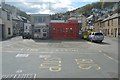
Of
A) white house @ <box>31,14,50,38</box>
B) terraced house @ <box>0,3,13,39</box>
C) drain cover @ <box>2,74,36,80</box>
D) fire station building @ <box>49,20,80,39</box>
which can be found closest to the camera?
drain cover @ <box>2,74,36,80</box>

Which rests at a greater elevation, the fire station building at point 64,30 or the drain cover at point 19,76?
the fire station building at point 64,30

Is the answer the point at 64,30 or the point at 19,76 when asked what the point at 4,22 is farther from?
the point at 19,76

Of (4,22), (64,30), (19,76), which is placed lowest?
(19,76)

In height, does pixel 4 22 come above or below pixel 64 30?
above

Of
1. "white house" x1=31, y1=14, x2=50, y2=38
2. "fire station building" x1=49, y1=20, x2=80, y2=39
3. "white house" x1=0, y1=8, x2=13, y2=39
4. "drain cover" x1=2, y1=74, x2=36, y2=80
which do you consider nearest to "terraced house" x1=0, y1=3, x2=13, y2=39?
"white house" x1=0, y1=8, x2=13, y2=39

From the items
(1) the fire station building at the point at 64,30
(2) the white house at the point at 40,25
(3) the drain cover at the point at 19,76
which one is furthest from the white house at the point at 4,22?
(3) the drain cover at the point at 19,76

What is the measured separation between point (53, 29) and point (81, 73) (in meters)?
40.8

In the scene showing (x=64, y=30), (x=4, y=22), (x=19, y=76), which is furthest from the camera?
(x=4, y=22)

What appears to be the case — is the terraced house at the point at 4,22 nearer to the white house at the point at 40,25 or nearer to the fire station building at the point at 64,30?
the white house at the point at 40,25

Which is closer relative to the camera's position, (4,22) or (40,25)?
(40,25)

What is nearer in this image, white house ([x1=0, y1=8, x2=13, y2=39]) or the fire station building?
the fire station building

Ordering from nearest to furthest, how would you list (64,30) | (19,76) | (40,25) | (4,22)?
(19,76) → (40,25) → (64,30) → (4,22)

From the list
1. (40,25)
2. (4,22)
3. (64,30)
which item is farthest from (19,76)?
(4,22)

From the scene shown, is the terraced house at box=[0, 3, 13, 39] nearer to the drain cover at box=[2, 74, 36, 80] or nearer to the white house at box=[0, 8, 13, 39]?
the white house at box=[0, 8, 13, 39]
